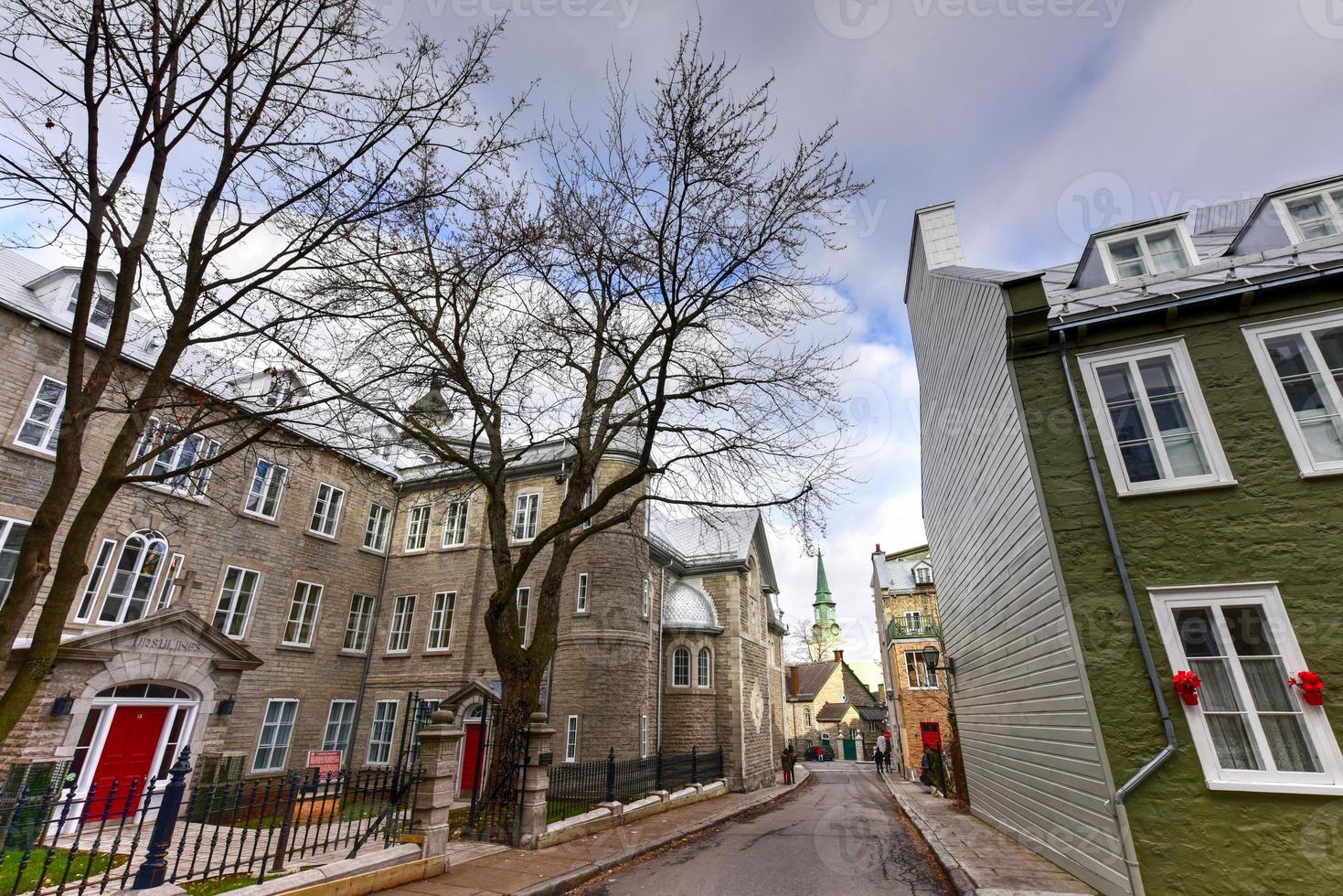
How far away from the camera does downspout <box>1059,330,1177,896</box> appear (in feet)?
21.2

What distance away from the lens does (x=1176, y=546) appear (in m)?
7.31

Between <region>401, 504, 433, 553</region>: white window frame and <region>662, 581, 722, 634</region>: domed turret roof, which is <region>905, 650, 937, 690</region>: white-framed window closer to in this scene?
<region>662, 581, 722, 634</region>: domed turret roof

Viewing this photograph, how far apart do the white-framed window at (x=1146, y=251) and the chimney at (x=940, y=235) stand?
4.21m

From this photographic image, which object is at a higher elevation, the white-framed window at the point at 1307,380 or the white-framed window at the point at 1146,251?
the white-framed window at the point at 1146,251

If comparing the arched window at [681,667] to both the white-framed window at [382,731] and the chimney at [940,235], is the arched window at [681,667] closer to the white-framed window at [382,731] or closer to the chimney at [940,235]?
the white-framed window at [382,731]

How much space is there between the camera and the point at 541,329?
42.1 feet

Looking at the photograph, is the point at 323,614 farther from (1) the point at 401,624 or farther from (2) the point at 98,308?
(2) the point at 98,308

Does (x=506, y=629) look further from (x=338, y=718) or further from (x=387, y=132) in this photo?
(x=338, y=718)

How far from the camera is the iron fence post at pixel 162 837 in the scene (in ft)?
18.7

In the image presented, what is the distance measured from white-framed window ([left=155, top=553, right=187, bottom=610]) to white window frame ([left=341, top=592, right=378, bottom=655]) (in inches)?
231

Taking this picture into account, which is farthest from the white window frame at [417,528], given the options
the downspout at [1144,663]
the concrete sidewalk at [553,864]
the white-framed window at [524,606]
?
the downspout at [1144,663]

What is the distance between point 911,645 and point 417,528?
24.3 m

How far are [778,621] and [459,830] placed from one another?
25710mm

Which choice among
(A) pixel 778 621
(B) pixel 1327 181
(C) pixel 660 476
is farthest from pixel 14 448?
(A) pixel 778 621
